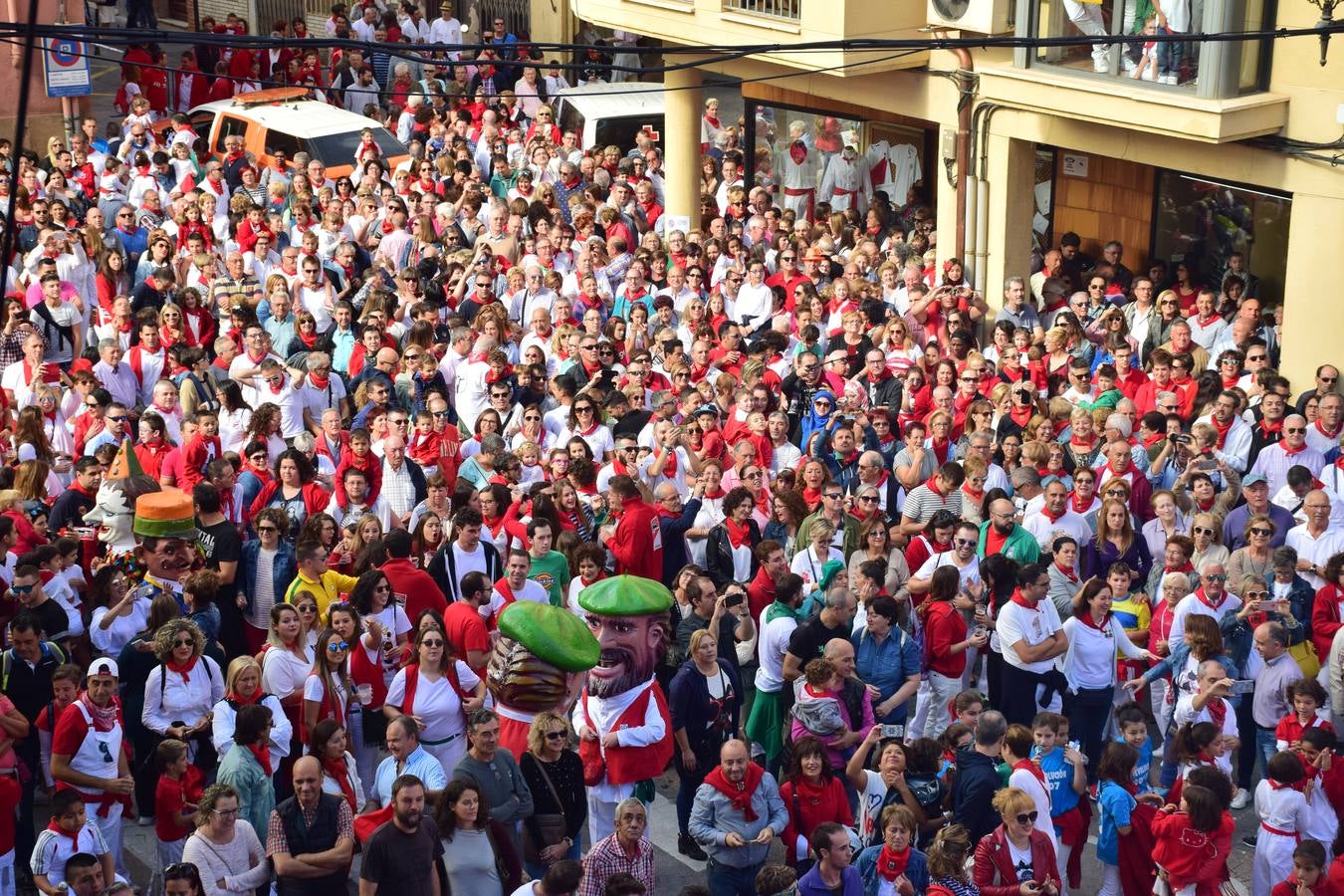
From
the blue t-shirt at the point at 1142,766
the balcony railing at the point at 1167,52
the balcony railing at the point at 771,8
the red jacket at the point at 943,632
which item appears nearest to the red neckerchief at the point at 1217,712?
the blue t-shirt at the point at 1142,766

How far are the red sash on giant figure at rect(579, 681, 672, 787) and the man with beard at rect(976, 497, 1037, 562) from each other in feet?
9.51

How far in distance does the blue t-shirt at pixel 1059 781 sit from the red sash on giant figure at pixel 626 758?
1930 millimetres

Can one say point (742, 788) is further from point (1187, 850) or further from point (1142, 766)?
point (1142, 766)

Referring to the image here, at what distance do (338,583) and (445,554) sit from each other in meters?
0.71

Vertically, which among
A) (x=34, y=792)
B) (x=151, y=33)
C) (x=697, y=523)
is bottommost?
(x=34, y=792)

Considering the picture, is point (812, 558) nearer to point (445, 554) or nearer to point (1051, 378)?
point (445, 554)

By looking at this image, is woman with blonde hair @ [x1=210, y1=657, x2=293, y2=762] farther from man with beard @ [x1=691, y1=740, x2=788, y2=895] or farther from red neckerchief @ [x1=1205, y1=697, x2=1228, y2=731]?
red neckerchief @ [x1=1205, y1=697, x2=1228, y2=731]

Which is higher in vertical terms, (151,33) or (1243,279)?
(151,33)

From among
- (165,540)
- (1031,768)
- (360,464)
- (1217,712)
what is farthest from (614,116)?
(1031,768)

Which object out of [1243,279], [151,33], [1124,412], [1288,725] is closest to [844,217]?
[1243,279]

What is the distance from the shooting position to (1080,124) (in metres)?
16.6

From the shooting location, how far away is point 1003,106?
55.7ft

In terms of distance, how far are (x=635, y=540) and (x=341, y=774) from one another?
3219 millimetres

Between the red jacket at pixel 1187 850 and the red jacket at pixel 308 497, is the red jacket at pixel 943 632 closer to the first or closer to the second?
the red jacket at pixel 1187 850
